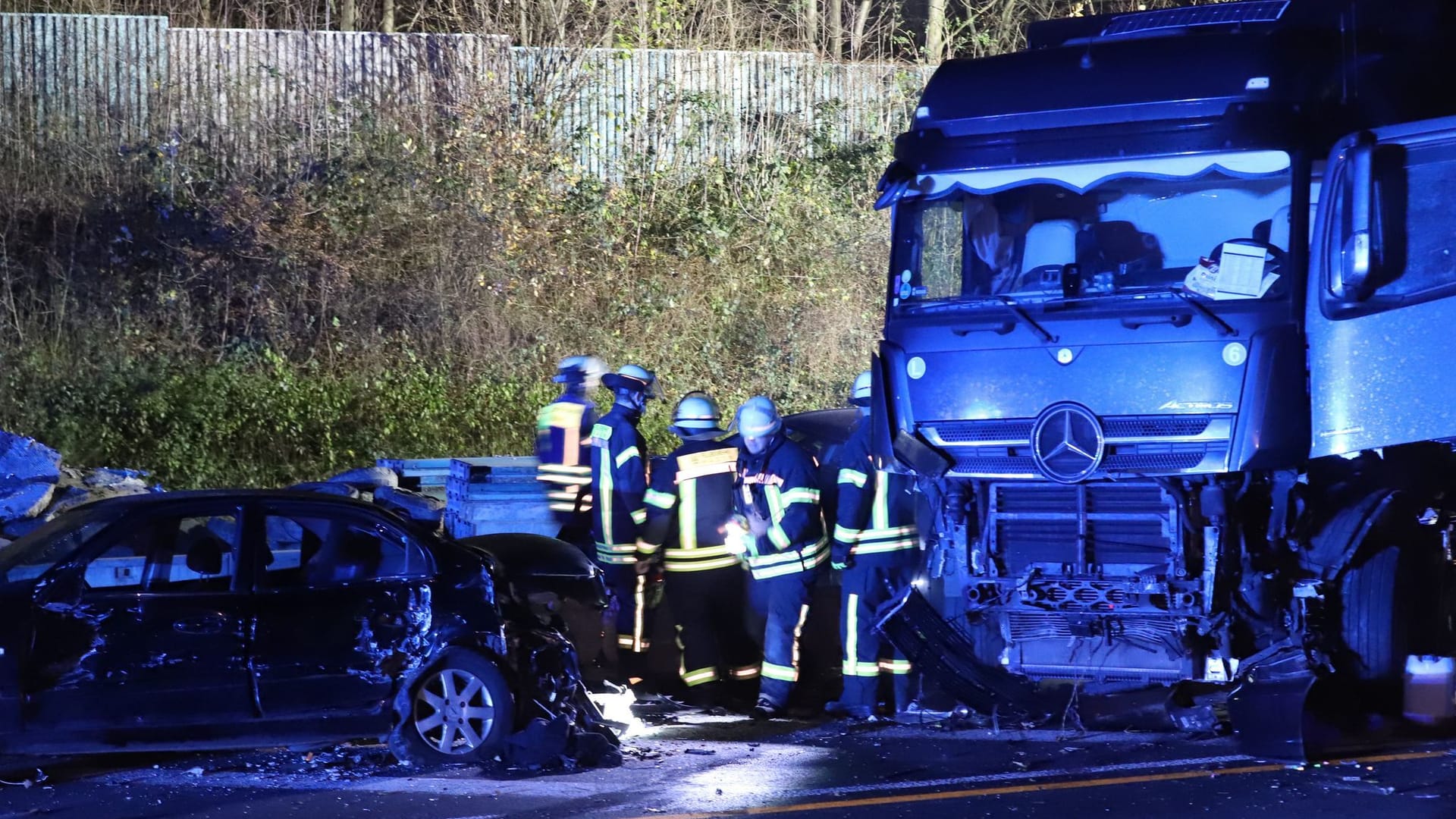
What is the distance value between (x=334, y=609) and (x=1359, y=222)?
17.6ft

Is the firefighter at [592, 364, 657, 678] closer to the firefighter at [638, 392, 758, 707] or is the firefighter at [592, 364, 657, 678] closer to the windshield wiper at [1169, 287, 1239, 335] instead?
the firefighter at [638, 392, 758, 707]

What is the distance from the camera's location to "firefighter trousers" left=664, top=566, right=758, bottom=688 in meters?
9.82

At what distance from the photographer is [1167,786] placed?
730cm

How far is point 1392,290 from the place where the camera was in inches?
297

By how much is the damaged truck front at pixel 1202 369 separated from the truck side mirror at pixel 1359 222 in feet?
0.04

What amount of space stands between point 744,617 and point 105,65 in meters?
14.2

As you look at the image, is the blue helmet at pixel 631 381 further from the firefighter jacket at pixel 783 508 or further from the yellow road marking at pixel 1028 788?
the yellow road marking at pixel 1028 788

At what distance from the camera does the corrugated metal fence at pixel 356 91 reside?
65.6ft

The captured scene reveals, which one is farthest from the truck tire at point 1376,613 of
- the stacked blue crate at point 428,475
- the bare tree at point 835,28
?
the bare tree at point 835,28

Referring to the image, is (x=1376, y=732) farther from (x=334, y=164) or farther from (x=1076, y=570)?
(x=334, y=164)

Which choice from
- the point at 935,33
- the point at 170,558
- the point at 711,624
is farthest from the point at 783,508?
the point at 935,33

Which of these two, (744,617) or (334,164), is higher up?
(334,164)

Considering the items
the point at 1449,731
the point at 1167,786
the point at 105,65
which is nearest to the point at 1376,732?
the point at 1449,731

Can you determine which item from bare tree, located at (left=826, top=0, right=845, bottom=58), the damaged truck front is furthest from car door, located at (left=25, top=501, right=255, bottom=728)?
bare tree, located at (left=826, top=0, right=845, bottom=58)
